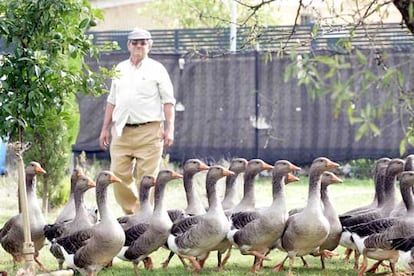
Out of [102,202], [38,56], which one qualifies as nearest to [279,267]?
[102,202]

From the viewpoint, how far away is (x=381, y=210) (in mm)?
11297

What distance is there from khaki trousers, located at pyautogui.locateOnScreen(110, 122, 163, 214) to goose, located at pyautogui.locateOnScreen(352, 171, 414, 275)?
10.3ft

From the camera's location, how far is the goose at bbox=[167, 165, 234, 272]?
1081 cm

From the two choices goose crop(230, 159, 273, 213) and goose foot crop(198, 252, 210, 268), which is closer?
goose foot crop(198, 252, 210, 268)

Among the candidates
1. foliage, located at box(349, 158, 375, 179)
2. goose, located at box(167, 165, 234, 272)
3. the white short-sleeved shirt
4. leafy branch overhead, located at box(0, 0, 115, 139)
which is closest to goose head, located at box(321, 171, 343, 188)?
goose, located at box(167, 165, 234, 272)

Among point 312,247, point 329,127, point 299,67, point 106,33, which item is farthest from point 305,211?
point 106,33

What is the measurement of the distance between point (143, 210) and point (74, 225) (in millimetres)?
905

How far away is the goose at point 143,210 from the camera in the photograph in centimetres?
1121

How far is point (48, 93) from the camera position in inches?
368

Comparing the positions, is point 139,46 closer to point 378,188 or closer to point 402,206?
point 378,188

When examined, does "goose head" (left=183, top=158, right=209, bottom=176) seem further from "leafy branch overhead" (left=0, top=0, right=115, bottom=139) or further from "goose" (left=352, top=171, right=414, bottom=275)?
"leafy branch overhead" (left=0, top=0, right=115, bottom=139)

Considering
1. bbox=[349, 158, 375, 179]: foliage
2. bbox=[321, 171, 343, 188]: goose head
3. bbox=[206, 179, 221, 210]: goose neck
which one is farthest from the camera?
bbox=[349, 158, 375, 179]: foliage

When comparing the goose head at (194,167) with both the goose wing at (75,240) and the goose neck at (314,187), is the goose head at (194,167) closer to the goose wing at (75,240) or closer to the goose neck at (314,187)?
the goose neck at (314,187)

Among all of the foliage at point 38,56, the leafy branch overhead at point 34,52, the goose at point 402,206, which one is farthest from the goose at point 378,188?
the leafy branch overhead at point 34,52
